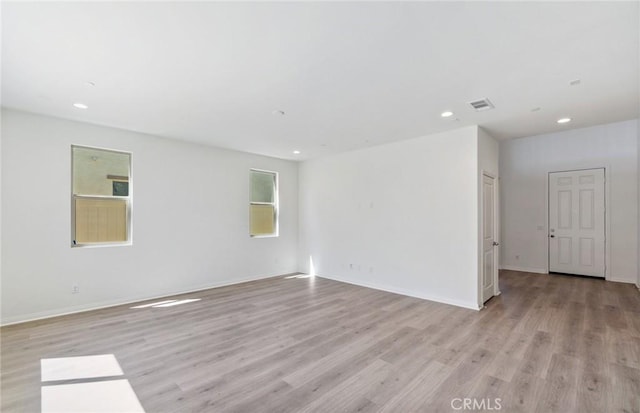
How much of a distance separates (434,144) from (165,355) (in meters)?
4.76

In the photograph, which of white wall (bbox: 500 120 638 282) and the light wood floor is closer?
the light wood floor

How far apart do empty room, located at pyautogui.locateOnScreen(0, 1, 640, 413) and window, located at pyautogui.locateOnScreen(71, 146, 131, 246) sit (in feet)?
0.10

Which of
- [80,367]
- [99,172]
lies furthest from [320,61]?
[99,172]

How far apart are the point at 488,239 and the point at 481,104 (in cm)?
238

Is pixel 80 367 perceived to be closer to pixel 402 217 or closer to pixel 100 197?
pixel 100 197

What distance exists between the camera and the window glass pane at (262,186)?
6457 mm

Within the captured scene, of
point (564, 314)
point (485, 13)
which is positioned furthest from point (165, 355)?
point (564, 314)

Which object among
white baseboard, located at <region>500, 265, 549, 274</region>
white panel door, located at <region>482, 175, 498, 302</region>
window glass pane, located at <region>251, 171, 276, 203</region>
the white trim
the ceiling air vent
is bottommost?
white baseboard, located at <region>500, 265, 549, 274</region>

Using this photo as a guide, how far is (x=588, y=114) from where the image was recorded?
398cm

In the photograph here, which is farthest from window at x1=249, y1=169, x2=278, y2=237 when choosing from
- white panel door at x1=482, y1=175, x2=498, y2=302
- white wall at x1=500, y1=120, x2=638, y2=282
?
white wall at x1=500, y1=120, x2=638, y2=282

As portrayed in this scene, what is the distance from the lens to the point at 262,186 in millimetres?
6629

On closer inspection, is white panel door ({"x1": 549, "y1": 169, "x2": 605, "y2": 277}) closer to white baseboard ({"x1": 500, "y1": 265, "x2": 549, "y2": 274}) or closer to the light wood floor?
white baseboard ({"x1": 500, "y1": 265, "x2": 549, "y2": 274})

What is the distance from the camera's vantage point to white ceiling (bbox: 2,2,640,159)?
6.26 ft

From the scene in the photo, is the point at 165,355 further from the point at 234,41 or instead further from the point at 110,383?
the point at 234,41
